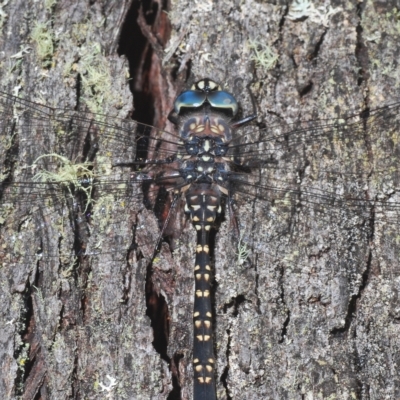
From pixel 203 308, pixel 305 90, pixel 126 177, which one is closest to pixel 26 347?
pixel 203 308

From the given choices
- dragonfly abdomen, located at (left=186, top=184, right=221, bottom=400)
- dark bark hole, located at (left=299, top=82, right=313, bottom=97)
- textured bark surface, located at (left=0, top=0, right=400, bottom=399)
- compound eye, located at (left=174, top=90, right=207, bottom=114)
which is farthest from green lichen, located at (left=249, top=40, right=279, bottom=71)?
dragonfly abdomen, located at (left=186, top=184, right=221, bottom=400)

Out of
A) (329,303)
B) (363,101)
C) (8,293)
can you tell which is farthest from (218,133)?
(8,293)

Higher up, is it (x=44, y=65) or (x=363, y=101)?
(x=44, y=65)

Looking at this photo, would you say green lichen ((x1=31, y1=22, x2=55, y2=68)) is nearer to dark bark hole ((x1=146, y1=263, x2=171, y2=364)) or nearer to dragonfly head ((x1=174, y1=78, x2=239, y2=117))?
dragonfly head ((x1=174, y1=78, x2=239, y2=117))

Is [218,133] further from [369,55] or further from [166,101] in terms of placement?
[369,55]

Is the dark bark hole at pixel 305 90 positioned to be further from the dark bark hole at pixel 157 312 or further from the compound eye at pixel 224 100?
the dark bark hole at pixel 157 312

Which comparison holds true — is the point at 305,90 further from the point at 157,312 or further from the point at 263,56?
the point at 157,312

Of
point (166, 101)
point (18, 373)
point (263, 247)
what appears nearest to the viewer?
point (18, 373)

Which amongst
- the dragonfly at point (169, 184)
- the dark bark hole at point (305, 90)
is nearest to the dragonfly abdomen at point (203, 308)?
the dragonfly at point (169, 184)
